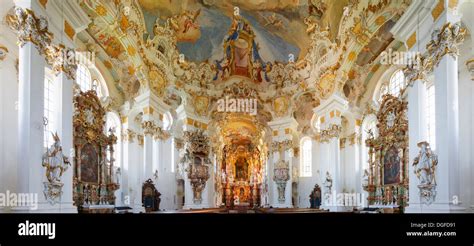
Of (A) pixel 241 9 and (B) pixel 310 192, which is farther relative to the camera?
(B) pixel 310 192

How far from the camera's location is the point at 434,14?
1336 centimetres

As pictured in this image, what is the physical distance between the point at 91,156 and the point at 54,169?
7396 millimetres

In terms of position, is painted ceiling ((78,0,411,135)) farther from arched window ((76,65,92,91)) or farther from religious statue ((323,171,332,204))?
religious statue ((323,171,332,204))

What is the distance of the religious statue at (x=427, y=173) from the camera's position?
13.1m

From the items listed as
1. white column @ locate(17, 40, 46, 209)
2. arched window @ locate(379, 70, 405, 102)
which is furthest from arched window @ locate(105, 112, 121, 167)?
arched window @ locate(379, 70, 405, 102)

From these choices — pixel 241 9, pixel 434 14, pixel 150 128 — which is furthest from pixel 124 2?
pixel 434 14

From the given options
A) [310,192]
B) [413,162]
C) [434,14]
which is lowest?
[310,192]

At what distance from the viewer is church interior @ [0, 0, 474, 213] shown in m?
12.6

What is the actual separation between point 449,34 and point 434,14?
1.15 metres

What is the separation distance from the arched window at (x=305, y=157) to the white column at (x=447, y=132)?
18.5 m

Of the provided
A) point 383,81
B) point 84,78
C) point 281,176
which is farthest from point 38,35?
point 281,176

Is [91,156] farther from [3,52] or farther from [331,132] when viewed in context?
[331,132]

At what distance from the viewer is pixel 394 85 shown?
2172cm
